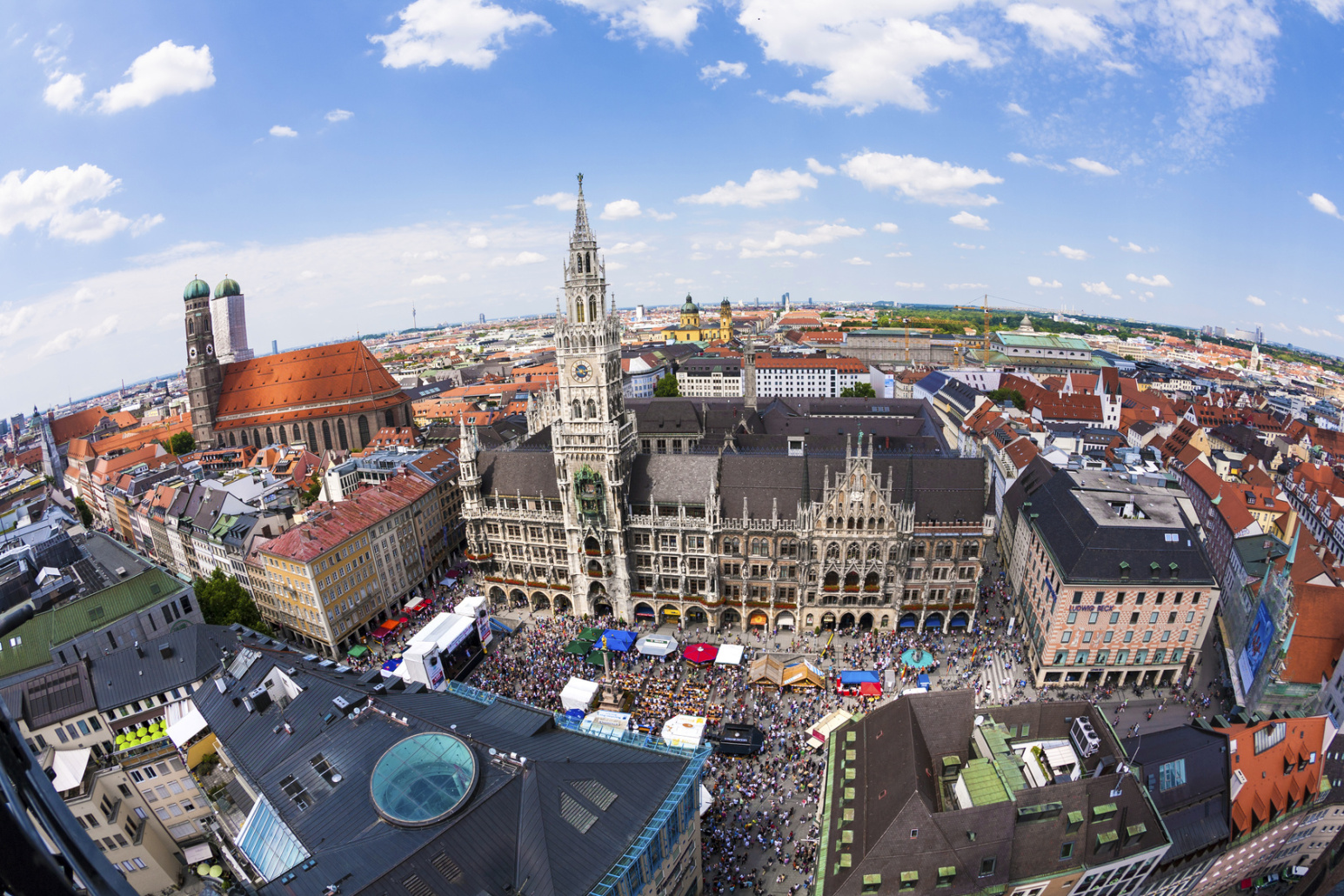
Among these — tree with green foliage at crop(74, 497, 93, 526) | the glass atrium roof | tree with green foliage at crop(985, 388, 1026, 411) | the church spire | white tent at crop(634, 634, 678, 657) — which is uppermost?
the church spire

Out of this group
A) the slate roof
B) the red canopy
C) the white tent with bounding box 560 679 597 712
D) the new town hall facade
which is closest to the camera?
the slate roof

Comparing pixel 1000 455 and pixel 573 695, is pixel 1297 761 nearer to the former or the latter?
pixel 573 695

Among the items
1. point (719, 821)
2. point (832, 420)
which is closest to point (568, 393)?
point (719, 821)

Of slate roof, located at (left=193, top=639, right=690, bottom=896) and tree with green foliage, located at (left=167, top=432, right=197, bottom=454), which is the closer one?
slate roof, located at (left=193, top=639, right=690, bottom=896)

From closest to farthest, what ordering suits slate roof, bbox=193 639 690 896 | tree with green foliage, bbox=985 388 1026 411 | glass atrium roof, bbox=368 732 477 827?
slate roof, bbox=193 639 690 896
glass atrium roof, bbox=368 732 477 827
tree with green foliage, bbox=985 388 1026 411

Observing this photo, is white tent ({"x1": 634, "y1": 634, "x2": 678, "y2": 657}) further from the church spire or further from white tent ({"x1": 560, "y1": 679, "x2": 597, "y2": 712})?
the church spire

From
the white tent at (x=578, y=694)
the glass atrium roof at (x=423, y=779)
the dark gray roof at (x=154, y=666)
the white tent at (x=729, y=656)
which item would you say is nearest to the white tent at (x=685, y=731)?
the white tent at (x=578, y=694)

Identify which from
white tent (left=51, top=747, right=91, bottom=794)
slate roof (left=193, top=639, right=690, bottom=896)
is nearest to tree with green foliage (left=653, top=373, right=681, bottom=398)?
slate roof (left=193, top=639, right=690, bottom=896)

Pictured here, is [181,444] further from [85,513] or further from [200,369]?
[85,513]

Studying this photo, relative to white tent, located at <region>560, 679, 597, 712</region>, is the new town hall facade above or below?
above
